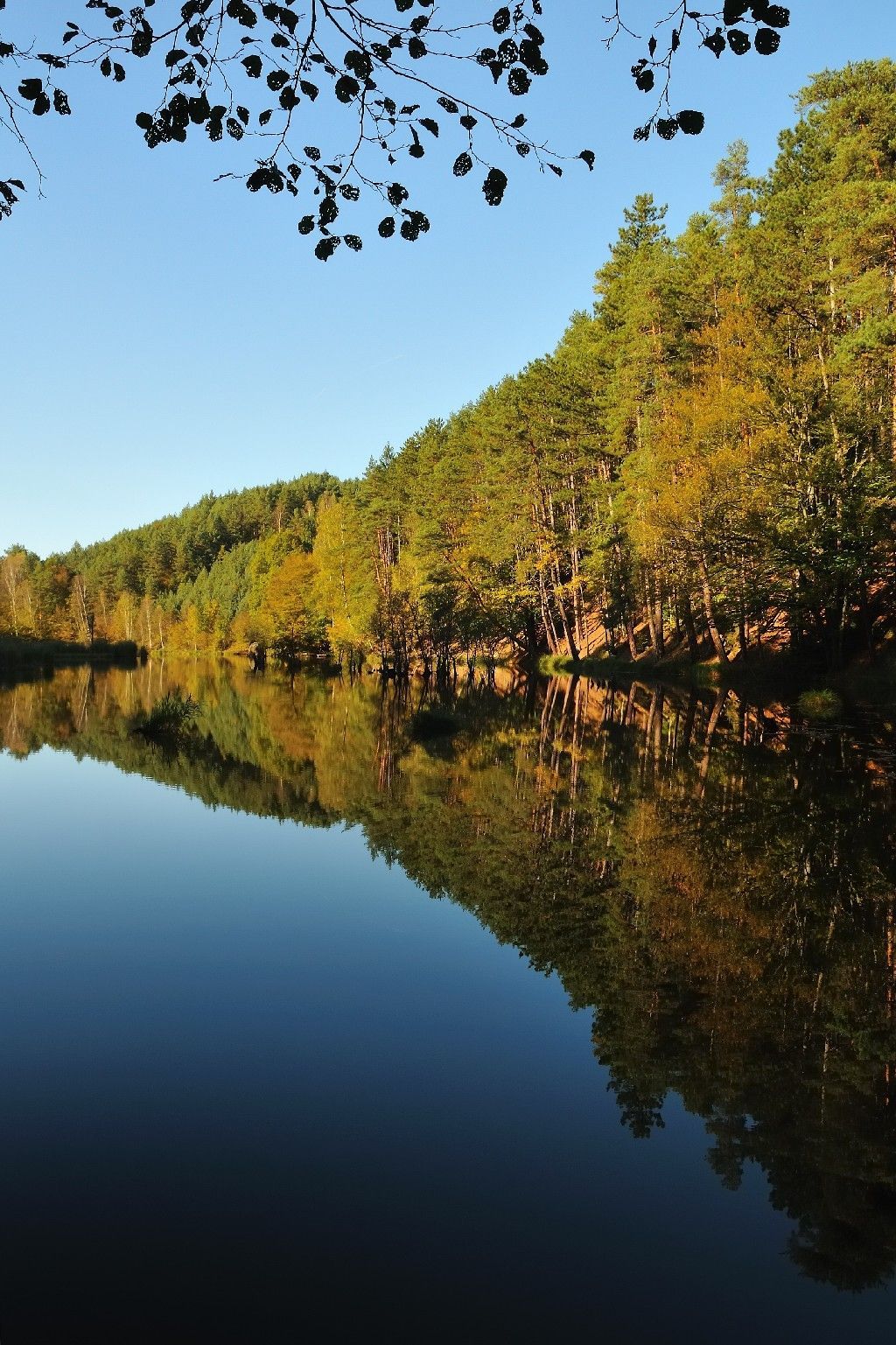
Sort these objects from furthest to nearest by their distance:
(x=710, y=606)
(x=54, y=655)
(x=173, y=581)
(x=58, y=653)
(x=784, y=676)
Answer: (x=173, y=581) → (x=58, y=653) → (x=54, y=655) → (x=710, y=606) → (x=784, y=676)

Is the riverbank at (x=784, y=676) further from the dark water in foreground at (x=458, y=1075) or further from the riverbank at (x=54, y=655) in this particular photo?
the riverbank at (x=54, y=655)

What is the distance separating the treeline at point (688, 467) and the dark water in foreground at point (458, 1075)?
1843 cm

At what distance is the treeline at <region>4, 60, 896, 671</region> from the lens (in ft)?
94.0

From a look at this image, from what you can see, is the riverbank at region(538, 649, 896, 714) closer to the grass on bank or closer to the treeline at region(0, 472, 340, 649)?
the treeline at region(0, 472, 340, 649)

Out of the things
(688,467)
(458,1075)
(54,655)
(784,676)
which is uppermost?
(688,467)

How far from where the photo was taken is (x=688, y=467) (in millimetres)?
36469

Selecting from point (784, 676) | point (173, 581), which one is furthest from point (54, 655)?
point (784, 676)

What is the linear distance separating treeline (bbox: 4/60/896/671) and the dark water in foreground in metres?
18.4

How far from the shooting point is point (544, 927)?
859cm

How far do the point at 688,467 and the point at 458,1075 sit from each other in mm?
34883

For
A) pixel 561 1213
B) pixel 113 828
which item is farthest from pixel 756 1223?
pixel 113 828

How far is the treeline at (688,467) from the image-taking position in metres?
28.6

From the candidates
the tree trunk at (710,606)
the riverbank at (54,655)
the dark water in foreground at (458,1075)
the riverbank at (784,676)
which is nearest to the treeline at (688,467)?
the tree trunk at (710,606)

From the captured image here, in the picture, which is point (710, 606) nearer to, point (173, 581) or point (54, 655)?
point (54, 655)
